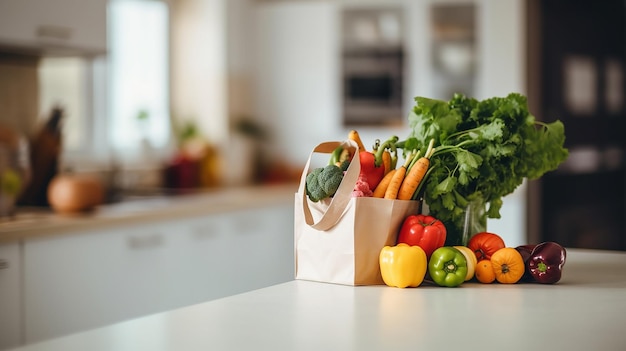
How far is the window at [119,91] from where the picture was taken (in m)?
4.00

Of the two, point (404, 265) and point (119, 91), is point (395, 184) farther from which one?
point (119, 91)

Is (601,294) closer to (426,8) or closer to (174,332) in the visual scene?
(174,332)

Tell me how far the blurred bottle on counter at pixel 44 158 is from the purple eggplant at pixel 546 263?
248cm

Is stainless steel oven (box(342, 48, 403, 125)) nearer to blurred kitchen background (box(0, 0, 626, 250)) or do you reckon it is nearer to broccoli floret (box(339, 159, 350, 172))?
blurred kitchen background (box(0, 0, 626, 250))

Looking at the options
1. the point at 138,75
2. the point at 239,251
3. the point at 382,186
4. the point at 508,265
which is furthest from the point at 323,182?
the point at 138,75

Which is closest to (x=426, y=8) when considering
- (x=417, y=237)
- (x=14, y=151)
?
(x=14, y=151)

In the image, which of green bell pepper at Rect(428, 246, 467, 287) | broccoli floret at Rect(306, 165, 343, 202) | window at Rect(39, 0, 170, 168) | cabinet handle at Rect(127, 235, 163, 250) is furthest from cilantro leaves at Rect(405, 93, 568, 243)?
window at Rect(39, 0, 170, 168)

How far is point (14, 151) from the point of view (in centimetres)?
321

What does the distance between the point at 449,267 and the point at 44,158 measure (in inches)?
95.4

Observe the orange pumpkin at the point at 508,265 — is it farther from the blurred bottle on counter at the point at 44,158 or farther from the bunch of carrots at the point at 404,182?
the blurred bottle on counter at the point at 44,158

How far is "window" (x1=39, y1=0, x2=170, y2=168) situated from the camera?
400cm

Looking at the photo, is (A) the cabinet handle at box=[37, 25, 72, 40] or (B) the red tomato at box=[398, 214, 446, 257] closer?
(B) the red tomato at box=[398, 214, 446, 257]

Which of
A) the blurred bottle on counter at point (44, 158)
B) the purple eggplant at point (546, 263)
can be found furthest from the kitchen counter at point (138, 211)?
the purple eggplant at point (546, 263)

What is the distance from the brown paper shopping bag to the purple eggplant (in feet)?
0.99
